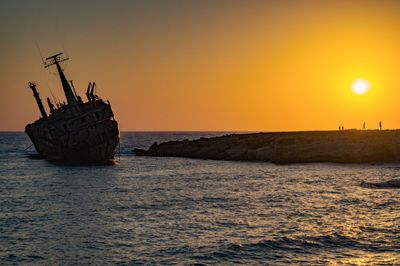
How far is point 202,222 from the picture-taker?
24281 millimetres

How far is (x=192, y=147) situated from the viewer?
87000mm

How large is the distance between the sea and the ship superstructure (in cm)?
2209

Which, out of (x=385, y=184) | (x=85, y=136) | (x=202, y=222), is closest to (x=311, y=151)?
(x=385, y=184)

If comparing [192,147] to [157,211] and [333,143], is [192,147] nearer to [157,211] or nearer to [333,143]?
[333,143]

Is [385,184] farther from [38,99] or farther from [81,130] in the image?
[38,99]

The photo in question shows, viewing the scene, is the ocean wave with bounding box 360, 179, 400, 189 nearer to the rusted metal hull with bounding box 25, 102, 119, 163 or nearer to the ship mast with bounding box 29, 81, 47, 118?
the rusted metal hull with bounding box 25, 102, 119, 163

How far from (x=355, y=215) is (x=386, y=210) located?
240 centimetres

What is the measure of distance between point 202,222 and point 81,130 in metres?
44.8

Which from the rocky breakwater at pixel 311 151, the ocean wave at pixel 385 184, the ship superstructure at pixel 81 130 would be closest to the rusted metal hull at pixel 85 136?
the ship superstructure at pixel 81 130

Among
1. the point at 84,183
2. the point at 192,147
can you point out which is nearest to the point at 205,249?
the point at 84,183

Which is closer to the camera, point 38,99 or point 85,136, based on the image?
point 85,136

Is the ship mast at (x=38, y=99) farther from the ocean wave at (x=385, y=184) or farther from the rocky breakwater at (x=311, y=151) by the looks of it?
the ocean wave at (x=385, y=184)

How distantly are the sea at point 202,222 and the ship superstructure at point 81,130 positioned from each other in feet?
72.5

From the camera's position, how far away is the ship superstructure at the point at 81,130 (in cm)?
6544
